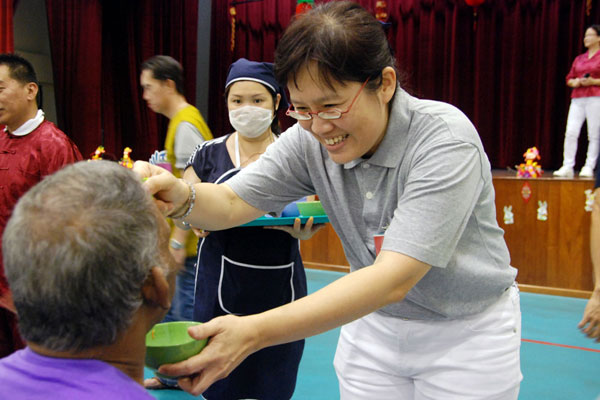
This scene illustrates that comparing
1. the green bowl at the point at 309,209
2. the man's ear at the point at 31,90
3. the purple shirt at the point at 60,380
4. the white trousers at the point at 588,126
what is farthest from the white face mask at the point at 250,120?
the white trousers at the point at 588,126

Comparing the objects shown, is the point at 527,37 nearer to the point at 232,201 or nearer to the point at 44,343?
Answer: the point at 232,201

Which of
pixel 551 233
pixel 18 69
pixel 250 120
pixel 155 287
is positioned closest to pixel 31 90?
pixel 18 69

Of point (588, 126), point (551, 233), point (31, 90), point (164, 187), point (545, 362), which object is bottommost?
point (545, 362)

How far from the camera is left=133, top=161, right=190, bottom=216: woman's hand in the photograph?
1239 millimetres

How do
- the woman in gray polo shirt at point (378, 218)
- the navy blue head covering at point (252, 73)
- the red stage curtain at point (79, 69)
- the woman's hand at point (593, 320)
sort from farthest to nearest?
the red stage curtain at point (79, 69), the navy blue head covering at point (252, 73), the woman's hand at point (593, 320), the woman in gray polo shirt at point (378, 218)

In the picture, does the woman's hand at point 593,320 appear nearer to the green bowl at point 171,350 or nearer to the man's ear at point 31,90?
the green bowl at point 171,350

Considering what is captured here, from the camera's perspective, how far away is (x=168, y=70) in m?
2.84

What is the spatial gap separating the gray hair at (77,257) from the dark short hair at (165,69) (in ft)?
7.03

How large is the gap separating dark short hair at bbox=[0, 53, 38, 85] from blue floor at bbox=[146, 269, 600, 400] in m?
1.57

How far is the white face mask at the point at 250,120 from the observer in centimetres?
212

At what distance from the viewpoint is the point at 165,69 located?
283 cm

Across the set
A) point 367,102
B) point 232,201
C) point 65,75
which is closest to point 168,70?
point 232,201

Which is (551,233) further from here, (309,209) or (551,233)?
(309,209)

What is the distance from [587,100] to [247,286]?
4876 millimetres
